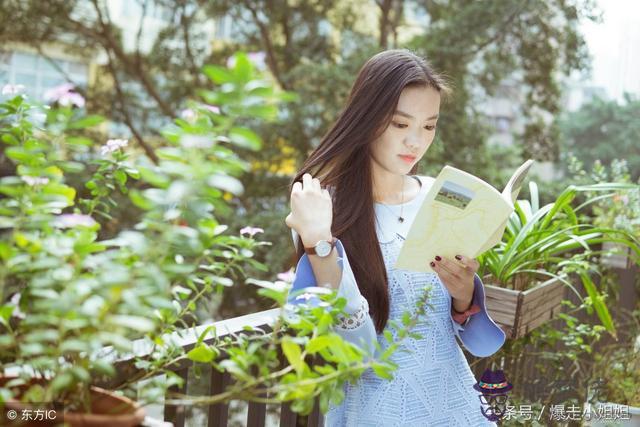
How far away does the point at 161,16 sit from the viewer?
8359mm

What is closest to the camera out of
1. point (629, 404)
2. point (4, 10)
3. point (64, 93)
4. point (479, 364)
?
point (64, 93)

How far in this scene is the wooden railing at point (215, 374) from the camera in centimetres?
102

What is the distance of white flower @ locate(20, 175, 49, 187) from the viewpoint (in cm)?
69

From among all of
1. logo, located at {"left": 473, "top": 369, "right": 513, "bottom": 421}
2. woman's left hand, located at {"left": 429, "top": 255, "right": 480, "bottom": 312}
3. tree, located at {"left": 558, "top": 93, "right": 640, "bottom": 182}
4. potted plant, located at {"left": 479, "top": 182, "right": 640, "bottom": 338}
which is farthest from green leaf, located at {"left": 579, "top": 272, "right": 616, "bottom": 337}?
tree, located at {"left": 558, "top": 93, "right": 640, "bottom": 182}

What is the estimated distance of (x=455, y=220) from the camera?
1.27 metres

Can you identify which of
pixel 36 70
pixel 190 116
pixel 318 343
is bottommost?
pixel 318 343

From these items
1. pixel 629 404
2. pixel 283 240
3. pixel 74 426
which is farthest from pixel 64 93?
pixel 283 240

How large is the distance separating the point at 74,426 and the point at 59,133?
0.95 ft

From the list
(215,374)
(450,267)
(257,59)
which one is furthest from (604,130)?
(257,59)

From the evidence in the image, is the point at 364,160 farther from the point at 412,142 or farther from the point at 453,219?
the point at 453,219

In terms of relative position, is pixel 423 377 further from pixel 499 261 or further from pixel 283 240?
pixel 283 240

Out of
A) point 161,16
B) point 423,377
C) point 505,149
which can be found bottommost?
point 423,377

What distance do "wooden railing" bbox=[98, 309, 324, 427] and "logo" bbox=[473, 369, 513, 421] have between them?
0.36 metres

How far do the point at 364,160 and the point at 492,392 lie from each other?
Answer: 55 centimetres
